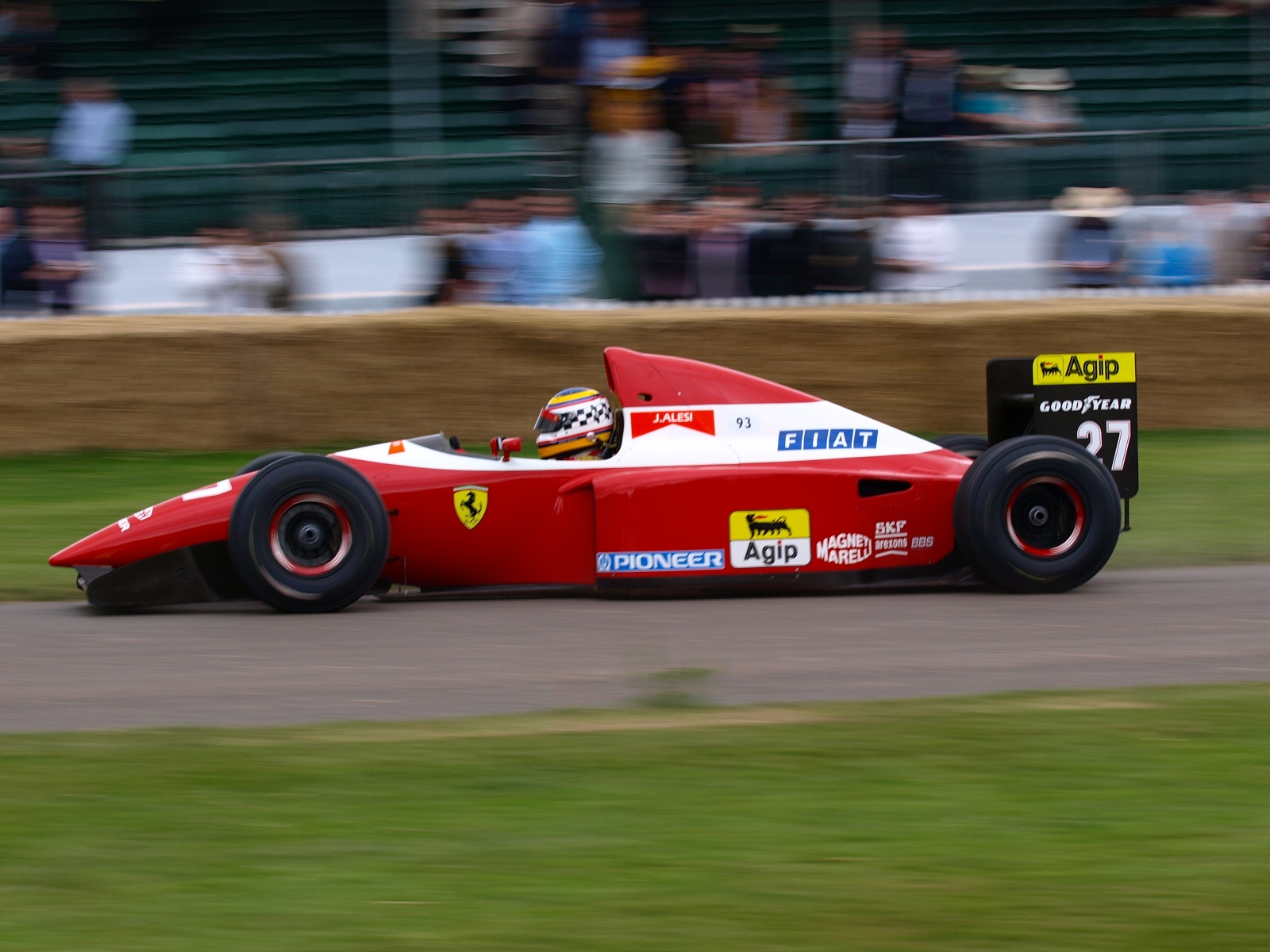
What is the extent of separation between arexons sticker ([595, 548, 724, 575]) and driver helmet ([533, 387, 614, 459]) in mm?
521

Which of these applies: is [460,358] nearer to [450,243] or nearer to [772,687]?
[450,243]

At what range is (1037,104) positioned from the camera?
12.8 metres

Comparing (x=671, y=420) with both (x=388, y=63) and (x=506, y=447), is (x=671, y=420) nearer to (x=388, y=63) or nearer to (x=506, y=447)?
(x=506, y=447)

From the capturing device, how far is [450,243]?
35.6ft

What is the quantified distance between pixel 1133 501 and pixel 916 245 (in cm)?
263

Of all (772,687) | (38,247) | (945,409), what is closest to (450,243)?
(38,247)

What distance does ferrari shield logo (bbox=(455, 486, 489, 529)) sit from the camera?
6.56 m

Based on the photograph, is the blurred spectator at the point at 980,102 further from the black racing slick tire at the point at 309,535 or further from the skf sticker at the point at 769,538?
the black racing slick tire at the point at 309,535

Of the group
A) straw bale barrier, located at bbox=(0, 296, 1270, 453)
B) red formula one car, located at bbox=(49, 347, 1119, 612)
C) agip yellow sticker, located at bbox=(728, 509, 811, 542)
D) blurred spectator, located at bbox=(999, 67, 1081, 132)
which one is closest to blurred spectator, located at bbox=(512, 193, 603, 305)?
straw bale barrier, located at bbox=(0, 296, 1270, 453)

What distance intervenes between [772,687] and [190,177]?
7.18m

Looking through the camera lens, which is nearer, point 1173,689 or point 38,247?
point 1173,689

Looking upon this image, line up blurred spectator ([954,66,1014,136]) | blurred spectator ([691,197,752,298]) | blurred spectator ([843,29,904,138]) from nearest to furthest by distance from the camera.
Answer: blurred spectator ([691,197,752,298]), blurred spectator ([954,66,1014,136]), blurred spectator ([843,29,904,138])

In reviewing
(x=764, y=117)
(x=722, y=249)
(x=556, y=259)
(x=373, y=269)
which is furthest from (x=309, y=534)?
(x=764, y=117)

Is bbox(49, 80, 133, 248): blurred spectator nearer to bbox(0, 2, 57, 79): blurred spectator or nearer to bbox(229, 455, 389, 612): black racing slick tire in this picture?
bbox(0, 2, 57, 79): blurred spectator
